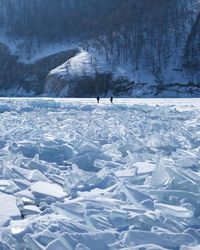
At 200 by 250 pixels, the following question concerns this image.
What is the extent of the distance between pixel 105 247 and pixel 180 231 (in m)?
0.82

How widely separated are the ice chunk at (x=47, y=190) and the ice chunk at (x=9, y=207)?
364 millimetres

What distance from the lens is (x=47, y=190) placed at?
5.30 meters

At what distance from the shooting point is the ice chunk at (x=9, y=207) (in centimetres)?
428

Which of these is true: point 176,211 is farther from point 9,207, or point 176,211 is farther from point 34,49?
point 34,49

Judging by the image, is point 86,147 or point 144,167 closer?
point 144,167

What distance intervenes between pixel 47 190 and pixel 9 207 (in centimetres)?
84

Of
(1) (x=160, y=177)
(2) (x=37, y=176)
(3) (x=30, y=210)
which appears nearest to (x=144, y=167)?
(1) (x=160, y=177)

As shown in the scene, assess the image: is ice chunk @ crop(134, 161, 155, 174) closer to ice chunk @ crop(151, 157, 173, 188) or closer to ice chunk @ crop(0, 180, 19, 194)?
ice chunk @ crop(151, 157, 173, 188)

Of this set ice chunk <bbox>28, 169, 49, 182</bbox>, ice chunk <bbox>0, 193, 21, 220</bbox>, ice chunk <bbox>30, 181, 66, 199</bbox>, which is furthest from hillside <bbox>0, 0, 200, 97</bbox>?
ice chunk <bbox>0, 193, 21, 220</bbox>

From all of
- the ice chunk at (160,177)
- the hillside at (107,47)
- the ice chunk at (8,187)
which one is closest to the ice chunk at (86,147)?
the ice chunk at (8,187)

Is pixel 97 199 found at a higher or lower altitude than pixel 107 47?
lower

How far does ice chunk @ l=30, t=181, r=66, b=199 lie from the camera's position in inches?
201

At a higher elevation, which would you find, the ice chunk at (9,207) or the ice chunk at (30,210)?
the ice chunk at (9,207)

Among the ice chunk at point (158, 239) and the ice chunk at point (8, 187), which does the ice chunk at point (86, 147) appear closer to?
the ice chunk at point (8, 187)
